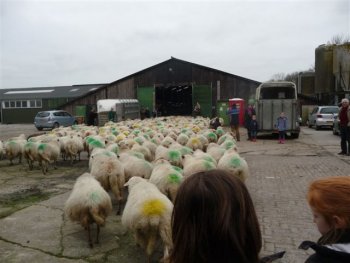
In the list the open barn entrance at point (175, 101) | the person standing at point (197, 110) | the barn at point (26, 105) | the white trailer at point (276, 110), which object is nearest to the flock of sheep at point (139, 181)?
the white trailer at point (276, 110)

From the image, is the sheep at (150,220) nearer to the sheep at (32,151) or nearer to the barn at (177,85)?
the sheep at (32,151)

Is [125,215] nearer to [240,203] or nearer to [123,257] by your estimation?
[123,257]

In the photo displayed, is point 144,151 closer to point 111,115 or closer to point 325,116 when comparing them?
point 111,115

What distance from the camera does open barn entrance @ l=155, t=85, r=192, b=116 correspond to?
1631 inches

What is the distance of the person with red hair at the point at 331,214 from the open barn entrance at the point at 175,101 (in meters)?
38.8

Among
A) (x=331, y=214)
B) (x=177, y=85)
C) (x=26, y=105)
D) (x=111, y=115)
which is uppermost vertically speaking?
(x=177, y=85)

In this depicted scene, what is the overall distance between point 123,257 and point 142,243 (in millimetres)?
639

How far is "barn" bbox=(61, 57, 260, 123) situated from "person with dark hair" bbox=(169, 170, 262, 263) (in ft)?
105

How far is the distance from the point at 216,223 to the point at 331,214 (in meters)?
0.64

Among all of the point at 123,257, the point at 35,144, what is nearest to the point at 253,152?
the point at 35,144

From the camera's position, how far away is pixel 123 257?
4.92 m

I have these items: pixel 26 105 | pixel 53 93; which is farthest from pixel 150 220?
pixel 53 93

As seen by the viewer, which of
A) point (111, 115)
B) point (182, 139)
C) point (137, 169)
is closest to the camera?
point (137, 169)

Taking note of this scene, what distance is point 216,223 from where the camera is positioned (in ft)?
5.39
